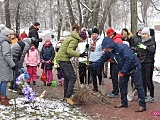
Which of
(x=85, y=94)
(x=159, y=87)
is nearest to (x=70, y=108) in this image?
(x=85, y=94)

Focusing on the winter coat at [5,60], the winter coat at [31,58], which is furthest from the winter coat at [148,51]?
the winter coat at [31,58]

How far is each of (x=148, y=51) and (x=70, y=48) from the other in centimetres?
182

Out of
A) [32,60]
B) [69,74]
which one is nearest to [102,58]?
[69,74]

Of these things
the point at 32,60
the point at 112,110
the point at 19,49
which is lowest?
the point at 112,110

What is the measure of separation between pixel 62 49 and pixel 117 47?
1.23m

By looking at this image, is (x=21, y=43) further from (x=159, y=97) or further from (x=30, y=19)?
(x=30, y=19)

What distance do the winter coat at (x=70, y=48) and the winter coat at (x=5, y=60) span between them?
1.09m

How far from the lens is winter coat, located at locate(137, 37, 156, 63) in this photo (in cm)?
707

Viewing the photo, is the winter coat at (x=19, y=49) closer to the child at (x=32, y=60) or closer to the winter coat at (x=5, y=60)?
the winter coat at (x=5, y=60)

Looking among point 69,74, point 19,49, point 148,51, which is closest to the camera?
point 69,74

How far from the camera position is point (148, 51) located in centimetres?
708

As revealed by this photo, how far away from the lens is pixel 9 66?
265 inches

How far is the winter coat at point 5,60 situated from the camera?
6582 millimetres

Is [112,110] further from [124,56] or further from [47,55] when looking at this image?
[47,55]
